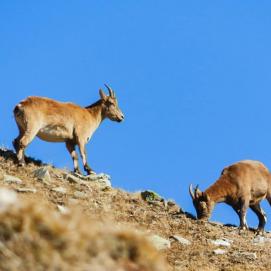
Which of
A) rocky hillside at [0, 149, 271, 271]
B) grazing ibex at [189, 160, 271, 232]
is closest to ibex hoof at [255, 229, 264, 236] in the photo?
grazing ibex at [189, 160, 271, 232]

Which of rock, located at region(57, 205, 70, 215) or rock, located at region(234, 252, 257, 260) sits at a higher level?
rock, located at region(234, 252, 257, 260)

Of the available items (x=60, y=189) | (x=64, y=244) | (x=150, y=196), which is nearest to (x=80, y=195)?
(x=60, y=189)

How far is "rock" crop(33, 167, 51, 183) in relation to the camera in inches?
781

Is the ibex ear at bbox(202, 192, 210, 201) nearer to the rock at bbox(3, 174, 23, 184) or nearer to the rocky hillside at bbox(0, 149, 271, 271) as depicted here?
the rocky hillside at bbox(0, 149, 271, 271)

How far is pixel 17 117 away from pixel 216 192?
718cm

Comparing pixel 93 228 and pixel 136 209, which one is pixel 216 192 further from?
pixel 93 228

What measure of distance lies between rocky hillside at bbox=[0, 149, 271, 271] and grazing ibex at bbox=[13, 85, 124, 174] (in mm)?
916

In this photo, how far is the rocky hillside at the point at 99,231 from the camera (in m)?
4.73

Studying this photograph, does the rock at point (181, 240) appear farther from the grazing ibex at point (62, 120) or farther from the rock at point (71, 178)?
the grazing ibex at point (62, 120)

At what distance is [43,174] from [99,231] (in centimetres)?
1511

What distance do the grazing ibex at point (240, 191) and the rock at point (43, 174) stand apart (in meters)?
Result: 5.87

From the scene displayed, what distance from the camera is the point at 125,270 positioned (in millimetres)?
4934

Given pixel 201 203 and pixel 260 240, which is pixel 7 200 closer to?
pixel 260 240

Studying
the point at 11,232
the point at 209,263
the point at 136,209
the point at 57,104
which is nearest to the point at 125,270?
the point at 11,232
